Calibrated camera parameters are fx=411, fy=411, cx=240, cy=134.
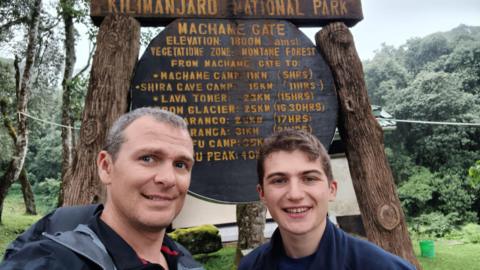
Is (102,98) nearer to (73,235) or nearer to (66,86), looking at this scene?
(73,235)

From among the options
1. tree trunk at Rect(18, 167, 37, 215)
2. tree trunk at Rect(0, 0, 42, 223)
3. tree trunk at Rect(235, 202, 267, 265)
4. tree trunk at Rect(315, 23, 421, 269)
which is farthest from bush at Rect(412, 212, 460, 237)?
tree trunk at Rect(18, 167, 37, 215)

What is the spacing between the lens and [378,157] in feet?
9.10

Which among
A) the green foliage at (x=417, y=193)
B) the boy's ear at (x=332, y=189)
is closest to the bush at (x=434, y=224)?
the green foliage at (x=417, y=193)

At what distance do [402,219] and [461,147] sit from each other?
16.5 m

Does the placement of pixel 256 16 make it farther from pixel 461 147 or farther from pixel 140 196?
pixel 461 147

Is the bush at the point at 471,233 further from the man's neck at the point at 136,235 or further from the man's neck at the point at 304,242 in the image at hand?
the man's neck at the point at 136,235

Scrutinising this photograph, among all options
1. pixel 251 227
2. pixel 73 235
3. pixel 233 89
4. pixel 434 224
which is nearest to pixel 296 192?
pixel 73 235

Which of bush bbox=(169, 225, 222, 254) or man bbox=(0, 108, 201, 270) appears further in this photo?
bush bbox=(169, 225, 222, 254)

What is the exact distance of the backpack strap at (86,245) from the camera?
1.22 m

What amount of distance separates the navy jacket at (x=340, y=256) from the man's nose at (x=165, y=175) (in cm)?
59

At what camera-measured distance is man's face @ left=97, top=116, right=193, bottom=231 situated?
1421mm

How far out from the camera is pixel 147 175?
143cm

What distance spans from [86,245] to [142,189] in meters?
0.26

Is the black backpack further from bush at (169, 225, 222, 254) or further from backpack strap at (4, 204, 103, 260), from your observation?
bush at (169, 225, 222, 254)
